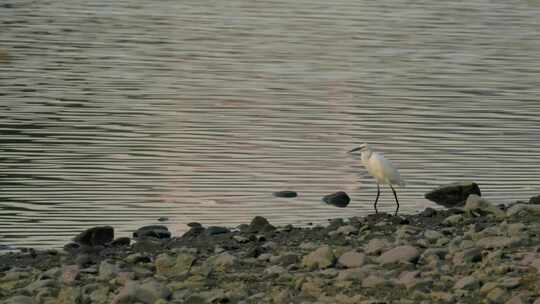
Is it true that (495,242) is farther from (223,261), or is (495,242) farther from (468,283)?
(223,261)

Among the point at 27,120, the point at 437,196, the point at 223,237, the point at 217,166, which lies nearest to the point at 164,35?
the point at 27,120

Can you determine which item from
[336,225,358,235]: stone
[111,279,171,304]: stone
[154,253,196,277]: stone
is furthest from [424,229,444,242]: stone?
[111,279,171,304]: stone

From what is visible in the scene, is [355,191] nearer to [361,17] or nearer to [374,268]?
[374,268]

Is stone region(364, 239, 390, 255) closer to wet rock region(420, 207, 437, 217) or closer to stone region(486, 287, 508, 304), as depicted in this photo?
stone region(486, 287, 508, 304)

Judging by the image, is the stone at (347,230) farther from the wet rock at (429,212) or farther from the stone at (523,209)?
the stone at (523,209)

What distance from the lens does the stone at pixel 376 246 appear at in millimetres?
13391

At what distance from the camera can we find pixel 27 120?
25.2 m

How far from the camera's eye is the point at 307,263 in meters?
13.1

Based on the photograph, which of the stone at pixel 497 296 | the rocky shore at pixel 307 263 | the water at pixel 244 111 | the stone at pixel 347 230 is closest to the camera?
the stone at pixel 497 296

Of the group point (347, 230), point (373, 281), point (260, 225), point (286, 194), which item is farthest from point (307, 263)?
point (286, 194)

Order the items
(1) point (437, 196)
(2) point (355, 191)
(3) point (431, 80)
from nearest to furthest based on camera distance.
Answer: (1) point (437, 196) < (2) point (355, 191) < (3) point (431, 80)

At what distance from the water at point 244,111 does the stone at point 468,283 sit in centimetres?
615

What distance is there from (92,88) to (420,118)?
23.6ft

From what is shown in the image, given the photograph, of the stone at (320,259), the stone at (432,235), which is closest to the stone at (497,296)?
the stone at (320,259)
